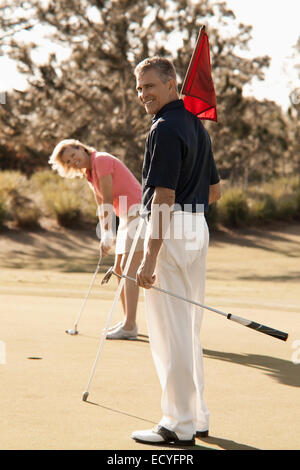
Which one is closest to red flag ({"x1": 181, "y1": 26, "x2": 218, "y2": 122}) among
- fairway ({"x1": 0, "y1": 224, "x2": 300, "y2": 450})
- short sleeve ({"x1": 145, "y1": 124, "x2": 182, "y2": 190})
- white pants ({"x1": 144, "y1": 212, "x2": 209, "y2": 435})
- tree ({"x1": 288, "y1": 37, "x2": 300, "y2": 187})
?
short sleeve ({"x1": 145, "y1": 124, "x2": 182, "y2": 190})

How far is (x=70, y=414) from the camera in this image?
12.8ft

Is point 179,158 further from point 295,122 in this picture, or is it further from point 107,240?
point 295,122

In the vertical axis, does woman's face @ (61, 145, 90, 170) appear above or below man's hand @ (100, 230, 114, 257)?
above

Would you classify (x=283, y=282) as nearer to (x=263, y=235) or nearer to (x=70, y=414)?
(x=263, y=235)

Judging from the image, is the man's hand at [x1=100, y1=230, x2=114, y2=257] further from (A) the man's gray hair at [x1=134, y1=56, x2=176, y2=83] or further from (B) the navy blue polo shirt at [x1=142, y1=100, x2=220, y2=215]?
(A) the man's gray hair at [x1=134, y1=56, x2=176, y2=83]

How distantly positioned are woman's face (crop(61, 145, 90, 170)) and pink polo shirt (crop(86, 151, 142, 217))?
106mm

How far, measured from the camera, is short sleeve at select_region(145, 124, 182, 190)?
3.53m

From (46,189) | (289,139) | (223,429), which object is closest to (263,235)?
(46,189)

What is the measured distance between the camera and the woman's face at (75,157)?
20.6 ft

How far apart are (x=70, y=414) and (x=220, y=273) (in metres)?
13.7

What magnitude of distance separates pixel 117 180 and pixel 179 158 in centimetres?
304

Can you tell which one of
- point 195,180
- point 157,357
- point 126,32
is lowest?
point 157,357

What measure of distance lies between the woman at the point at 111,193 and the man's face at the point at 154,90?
2577 millimetres

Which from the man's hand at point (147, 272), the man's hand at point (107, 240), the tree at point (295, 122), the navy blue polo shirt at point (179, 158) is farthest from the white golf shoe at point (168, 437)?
the tree at point (295, 122)
